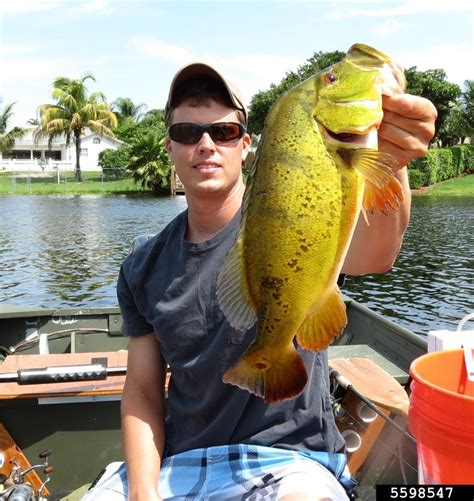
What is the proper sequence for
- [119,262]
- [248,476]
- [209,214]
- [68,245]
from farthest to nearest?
1. [68,245]
2. [119,262]
3. [209,214]
4. [248,476]

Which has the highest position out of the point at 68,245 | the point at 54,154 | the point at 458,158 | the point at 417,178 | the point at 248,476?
the point at 458,158

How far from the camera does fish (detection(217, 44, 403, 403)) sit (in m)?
1.71

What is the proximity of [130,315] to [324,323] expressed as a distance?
4.31ft

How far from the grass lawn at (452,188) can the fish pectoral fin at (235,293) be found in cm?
4558

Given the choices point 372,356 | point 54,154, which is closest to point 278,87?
point 54,154

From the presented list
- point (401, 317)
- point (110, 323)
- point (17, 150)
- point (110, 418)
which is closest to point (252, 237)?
point (110, 418)

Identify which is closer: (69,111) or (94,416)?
(94,416)

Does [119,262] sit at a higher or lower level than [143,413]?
lower

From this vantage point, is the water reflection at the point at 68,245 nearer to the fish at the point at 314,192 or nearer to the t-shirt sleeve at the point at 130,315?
the t-shirt sleeve at the point at 130,315

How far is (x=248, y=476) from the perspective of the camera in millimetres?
2389

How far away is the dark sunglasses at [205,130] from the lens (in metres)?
2.58

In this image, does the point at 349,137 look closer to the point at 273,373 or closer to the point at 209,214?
the point at 273,373

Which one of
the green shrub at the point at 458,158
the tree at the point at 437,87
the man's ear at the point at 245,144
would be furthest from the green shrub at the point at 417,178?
the man's ear at the point at 245,144

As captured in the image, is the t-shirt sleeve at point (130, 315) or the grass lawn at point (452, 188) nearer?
the t-shirt sleeve at point (130, 315)
